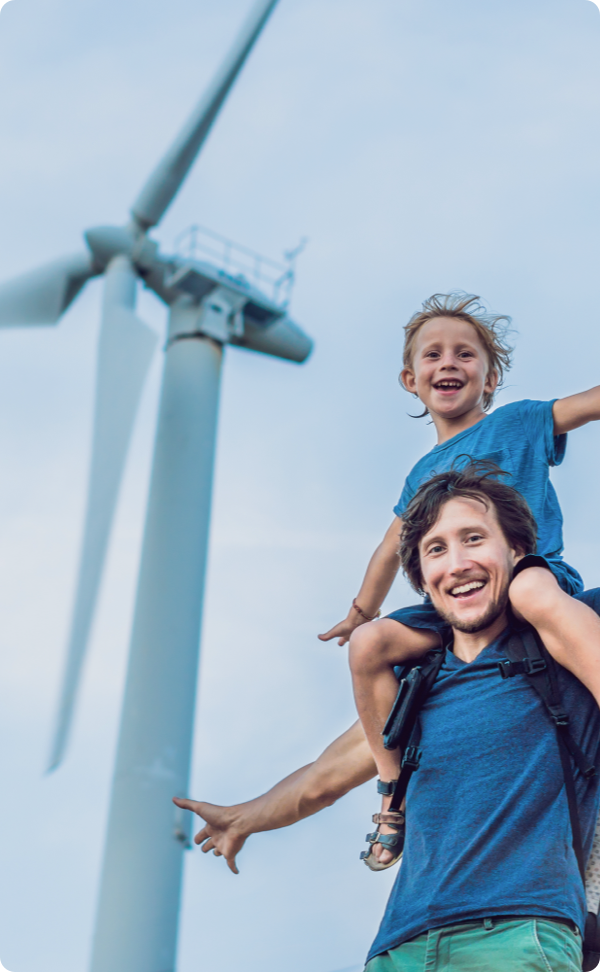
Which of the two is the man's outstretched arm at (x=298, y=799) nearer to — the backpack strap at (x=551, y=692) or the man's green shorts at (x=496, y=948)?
the backpack strap at (x=551, y=692)

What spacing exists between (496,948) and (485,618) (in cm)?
113

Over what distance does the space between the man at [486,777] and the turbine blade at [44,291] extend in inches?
698

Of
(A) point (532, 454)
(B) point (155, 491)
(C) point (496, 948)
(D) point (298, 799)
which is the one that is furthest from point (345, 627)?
(B) point (155, 491)

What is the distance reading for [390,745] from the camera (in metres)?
3.91

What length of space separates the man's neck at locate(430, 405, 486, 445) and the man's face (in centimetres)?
130

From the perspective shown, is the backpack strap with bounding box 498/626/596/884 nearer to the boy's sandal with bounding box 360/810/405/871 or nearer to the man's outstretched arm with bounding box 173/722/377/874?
the boy's sandal with bounding box 360/810/405/871

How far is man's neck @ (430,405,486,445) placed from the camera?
17.8 feet

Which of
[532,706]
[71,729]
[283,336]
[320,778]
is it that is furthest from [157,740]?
[532,706]

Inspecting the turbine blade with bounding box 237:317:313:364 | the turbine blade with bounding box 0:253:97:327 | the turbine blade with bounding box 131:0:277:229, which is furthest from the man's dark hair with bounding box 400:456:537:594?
the turbine blade with bounding box 237:317:313:364

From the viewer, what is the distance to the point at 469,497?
13.7 feet

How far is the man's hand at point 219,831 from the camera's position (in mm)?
4727

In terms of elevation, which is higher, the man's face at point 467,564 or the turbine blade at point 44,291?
the turbine blade at point 44,291

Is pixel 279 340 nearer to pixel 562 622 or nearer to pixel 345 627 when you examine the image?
pixel 345 627

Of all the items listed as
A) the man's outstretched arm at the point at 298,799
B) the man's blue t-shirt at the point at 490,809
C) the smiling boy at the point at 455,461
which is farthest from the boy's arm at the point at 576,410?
the man's outstretched arm at the point at 298,799
